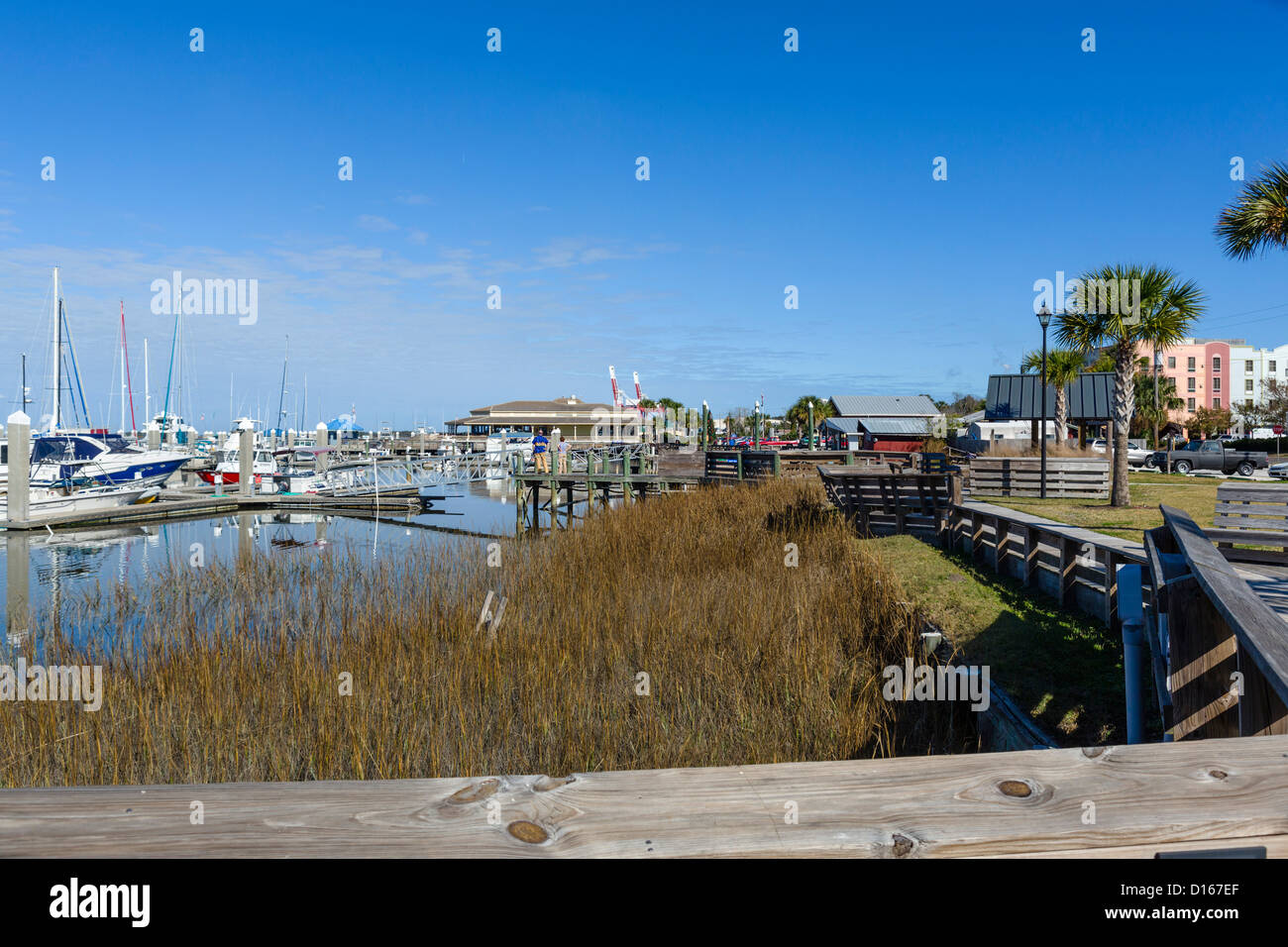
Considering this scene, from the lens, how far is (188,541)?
87.9ft

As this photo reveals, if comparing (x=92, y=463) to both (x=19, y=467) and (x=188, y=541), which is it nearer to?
(x=19, y=467)

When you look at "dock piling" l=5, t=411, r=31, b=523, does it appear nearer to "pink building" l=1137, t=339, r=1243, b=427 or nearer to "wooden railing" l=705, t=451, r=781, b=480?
"wooden railing" l=705, t=451, r=781, b=480

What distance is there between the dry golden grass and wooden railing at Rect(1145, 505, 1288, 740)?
6.92 ft

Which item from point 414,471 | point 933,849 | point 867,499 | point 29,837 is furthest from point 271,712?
point 414,471

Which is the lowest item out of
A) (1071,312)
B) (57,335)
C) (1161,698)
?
(1161,698)

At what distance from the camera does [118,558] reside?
2258 cm

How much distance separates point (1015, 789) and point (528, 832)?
0.68 meters

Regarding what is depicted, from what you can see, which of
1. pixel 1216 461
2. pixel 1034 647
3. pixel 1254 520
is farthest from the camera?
pixel 1216 461

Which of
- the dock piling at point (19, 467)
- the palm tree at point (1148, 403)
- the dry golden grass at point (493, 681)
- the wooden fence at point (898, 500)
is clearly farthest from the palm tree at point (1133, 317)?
the palm tree at point (1148, 403)

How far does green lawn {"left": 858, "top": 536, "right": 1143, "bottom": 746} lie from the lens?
19.6 feet

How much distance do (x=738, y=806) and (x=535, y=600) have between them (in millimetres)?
8780

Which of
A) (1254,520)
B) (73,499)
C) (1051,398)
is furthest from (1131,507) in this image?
(73,499)

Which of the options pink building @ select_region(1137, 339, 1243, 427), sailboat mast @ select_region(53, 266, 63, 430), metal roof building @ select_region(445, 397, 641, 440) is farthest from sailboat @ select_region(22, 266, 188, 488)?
pink building @ select_region(1137, 339, 1243, 427)
